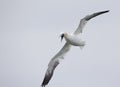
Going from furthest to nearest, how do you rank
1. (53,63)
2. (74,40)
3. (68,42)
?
(53,63) < (68,42) < (74,40)

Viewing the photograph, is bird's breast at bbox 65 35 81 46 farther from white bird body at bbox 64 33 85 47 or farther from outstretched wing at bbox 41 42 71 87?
outstretched wing at bbox 41 42 71 87

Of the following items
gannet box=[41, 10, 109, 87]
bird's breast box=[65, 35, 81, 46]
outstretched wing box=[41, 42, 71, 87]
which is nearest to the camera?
bird's breast box=[65, 35, 81, 46]

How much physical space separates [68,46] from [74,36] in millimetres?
2164

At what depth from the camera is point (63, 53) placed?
60.4 feet

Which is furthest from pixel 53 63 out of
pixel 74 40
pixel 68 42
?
pixel 74 40

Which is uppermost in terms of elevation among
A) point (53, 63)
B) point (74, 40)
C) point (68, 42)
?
point (74, 40)

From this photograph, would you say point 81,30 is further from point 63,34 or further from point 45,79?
point 45,79

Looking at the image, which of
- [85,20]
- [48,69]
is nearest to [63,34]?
[85,20]

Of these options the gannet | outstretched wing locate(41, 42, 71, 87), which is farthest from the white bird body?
outstretched wing locate(41, 42, 71, 87)

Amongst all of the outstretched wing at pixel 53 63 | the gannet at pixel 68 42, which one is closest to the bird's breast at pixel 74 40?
the gannet at pixel 68 42

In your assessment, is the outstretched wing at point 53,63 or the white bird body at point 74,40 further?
the outstretched wing at point 53,63

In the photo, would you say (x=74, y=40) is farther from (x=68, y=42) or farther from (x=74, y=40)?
(x=68, y=42)

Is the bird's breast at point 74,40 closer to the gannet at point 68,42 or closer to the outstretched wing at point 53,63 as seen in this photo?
the gannet at point 68,42

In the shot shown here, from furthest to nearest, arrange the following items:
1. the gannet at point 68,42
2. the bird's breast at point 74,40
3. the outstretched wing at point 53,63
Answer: the outstretched wing at point 53,63 → the gannet at point 68,42 → the bird's breast at point 74,40
